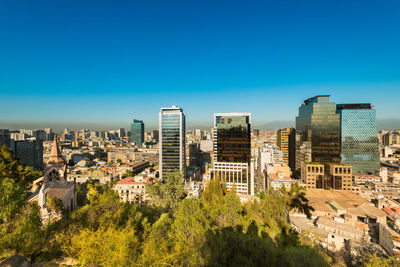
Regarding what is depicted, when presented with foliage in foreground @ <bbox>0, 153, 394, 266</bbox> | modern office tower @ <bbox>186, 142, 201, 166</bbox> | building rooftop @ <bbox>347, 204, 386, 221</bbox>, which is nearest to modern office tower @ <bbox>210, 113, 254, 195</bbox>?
building rooftop @ <bbox>347, 204, 386, 221</bbox>

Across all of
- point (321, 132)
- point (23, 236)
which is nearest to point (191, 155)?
point (321, 132)

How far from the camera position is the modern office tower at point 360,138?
67.1m

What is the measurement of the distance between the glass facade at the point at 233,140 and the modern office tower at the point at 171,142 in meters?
10.0

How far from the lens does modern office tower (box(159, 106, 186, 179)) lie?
54.1m

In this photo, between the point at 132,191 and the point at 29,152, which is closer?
the point at 132,191

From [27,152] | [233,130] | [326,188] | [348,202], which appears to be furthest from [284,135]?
[27,152]

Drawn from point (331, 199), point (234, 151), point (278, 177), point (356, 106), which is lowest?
point (331, 199)

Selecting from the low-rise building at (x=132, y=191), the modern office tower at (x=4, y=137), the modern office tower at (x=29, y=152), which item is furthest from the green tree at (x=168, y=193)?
the modern office tower at (x=4, y=137)

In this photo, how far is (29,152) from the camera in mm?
76938

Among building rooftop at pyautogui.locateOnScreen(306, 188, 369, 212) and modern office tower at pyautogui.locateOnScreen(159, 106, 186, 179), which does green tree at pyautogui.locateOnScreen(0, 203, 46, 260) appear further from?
modern office tower at pyautogui.locateOnScreen(159, 106, 186, 179)

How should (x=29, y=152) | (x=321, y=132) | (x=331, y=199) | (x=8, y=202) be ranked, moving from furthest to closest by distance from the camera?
1. (x=29, y=152)
2. (x=321, y=132)
3. (x=331, y=199)
4. (x=8, y=202)

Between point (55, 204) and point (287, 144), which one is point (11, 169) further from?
point (287, 144)

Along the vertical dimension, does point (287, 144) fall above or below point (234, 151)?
below

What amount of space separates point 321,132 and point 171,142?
148 ft
